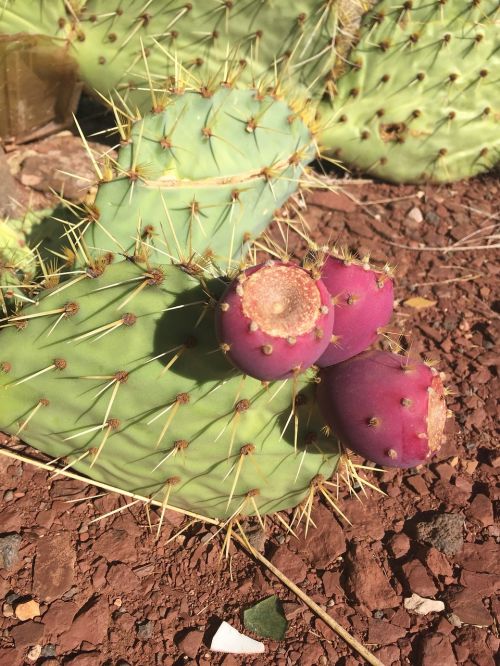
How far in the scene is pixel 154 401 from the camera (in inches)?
53.1

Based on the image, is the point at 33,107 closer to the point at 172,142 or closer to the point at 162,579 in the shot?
the point at 172,142

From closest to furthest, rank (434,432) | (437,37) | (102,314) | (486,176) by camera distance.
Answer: (434,432)
(102,314)
(437,37)
(486,176)

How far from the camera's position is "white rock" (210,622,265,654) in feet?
4.55

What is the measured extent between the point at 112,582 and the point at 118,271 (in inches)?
25.6

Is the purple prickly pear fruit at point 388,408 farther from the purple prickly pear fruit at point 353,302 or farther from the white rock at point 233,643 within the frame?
the white rock at point 233,643

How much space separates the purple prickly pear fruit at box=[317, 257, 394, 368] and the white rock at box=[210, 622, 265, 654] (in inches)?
23.5

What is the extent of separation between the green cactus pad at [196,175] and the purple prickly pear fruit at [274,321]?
507 millimetres

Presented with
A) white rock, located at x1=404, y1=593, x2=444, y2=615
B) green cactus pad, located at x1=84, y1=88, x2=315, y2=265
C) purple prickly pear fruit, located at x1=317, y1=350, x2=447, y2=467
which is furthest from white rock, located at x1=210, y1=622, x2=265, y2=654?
green cactus pad, located at x1=84, y1=88, x2=315, y2=265

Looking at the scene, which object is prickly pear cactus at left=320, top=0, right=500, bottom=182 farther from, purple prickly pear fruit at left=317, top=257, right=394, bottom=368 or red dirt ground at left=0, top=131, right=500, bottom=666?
purple prickly pear fruit at left=317, top=257, right=394, bottom=368

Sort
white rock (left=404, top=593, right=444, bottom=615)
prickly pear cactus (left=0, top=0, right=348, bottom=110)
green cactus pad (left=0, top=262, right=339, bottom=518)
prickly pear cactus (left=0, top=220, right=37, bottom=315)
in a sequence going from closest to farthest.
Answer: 1. green cactus pad (left=0, top=262, right=339, bottom=518)
2. white rock (left=404, top=593, right=444, bottom=615)
3. prickly pear cactus (left=0, top=220, right=37, bottom=315)
4. prickly pear cactus (left=0, top=0, right=348, bottom=110)

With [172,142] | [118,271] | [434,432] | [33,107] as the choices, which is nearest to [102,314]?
[118,271]

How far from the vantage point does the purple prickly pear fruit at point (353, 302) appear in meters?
1.19

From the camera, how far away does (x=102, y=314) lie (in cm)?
134

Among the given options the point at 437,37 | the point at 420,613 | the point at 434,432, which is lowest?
the point at 420,613
